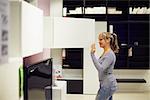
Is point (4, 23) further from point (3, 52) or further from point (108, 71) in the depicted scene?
point (108, 71)

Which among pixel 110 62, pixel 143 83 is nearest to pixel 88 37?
pixel 110 62

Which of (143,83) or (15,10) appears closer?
(15,10)

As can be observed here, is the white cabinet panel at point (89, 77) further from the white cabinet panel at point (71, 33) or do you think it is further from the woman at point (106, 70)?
the woman at point (106, 70)

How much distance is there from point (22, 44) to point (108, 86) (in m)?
1.91

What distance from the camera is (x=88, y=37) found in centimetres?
484

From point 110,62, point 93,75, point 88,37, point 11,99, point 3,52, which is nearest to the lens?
point 3,52

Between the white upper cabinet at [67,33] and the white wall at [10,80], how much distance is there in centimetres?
208

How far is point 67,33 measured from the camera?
458 centimetres

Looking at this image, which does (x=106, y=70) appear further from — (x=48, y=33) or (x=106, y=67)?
(x=48, y=33)

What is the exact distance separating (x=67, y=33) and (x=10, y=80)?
245cm

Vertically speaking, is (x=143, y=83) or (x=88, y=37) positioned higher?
(x=88, y=37)

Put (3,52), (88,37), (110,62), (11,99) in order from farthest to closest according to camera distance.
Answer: (88,37) → (110,62) → (11,99) → (3,52)

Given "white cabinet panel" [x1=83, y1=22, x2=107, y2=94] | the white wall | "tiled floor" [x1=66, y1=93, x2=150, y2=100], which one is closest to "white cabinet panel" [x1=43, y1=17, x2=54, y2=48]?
the white wall

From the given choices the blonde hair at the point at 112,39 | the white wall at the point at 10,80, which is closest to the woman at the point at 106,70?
the blonde hair at the point at 112,39
